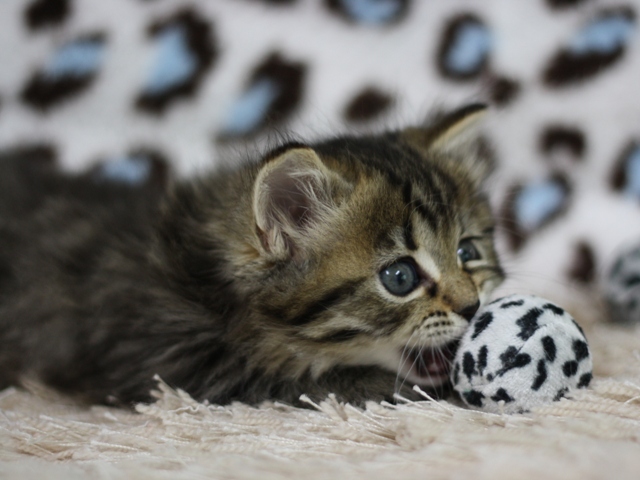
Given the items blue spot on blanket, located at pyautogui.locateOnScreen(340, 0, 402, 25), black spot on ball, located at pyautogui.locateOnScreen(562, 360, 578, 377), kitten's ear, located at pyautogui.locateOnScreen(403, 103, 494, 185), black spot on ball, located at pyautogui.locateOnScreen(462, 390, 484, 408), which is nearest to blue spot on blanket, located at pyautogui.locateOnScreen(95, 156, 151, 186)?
blue spot on blanket, located at pyautogui.locateOnScreen(340, 0, 402, 25)

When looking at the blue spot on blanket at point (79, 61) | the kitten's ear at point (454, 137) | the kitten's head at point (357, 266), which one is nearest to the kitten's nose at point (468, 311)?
the kitten's head at point (357, 266)

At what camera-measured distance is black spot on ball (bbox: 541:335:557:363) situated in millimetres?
1158

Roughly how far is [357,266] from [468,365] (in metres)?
0.27

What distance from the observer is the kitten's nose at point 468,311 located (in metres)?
1.30

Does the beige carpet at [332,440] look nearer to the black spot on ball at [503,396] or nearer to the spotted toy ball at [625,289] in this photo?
the black spot on ball at [503,396]

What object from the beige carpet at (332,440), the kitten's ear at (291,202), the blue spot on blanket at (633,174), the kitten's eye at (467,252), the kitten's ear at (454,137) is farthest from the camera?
the blue spot on blanket at (633,174)

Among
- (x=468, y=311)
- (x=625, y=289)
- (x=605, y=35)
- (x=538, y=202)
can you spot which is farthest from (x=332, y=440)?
(x=605, y=35)

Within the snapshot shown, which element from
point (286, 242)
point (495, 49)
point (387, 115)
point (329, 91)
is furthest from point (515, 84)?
point (286, 242)

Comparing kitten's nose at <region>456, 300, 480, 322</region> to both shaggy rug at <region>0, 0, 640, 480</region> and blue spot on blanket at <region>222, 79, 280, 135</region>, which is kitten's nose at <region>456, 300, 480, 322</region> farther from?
blue spot on blanket at <region>222, 79, 280, 135</region>

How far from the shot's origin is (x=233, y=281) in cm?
138

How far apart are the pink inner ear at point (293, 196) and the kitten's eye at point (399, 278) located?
0.19 meters

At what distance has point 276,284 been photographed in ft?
4.30

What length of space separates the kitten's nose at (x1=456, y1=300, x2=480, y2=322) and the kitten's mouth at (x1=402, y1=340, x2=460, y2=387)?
55 mm

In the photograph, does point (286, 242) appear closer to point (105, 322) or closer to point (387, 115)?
point (105, 322)
